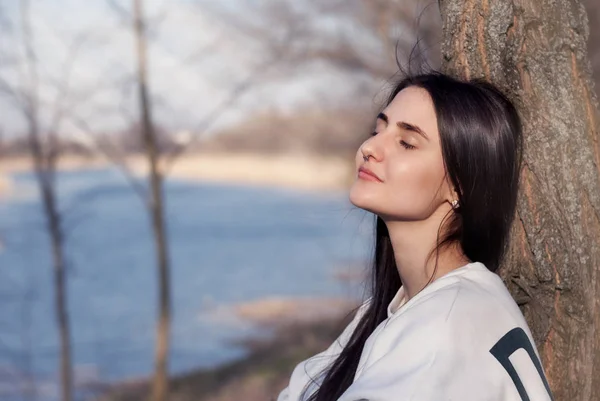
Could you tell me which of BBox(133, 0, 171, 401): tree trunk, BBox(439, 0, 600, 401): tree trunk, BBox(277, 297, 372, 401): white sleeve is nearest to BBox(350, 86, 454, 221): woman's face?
BBox(439, 0, 600, 401): tree trunk

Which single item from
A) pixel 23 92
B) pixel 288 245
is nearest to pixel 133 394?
pixel 23 92

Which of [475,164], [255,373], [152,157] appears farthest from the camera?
[255,373]

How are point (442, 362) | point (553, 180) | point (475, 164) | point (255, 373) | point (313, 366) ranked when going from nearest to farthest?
point (442, 362) < point (475, 164) < point (553, 180) < point (313, 366) < point (255, 373)

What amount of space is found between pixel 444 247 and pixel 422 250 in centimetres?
5

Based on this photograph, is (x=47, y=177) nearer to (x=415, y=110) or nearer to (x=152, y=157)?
(x=152, y=157)

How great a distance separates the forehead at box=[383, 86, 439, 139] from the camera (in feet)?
5.54

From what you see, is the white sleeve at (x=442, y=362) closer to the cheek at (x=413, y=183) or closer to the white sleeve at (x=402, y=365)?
the white sleeve at (x=402, y=365)

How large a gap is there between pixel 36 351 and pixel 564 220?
26.8 feet

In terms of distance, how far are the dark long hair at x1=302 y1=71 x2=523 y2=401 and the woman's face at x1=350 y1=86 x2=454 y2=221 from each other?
3cm

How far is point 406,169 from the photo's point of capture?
66.1 inches

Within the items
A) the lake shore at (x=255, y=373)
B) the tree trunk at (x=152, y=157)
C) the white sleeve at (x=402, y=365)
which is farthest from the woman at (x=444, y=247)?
the lake shore at (x=255, y=373)

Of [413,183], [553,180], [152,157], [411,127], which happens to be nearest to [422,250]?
[413,183]

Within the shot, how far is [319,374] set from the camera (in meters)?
1.97

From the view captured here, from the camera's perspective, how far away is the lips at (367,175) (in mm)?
1703
